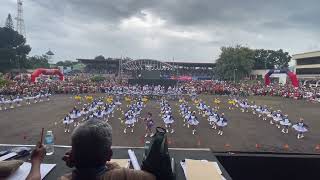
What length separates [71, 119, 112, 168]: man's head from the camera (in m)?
2.71

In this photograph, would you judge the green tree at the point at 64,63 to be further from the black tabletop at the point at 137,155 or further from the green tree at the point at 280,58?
the black tabletop at the point at 137,155

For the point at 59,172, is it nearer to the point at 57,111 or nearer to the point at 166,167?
the point at 166,167

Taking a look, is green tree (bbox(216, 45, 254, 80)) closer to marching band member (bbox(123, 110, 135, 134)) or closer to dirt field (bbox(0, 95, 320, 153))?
dirt field (bbox(0, 95, 320, 153))

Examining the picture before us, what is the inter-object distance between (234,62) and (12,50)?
168 ft

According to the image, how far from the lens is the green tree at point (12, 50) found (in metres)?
75.4

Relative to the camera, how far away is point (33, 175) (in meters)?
2.92

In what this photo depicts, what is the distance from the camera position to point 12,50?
7756 cm

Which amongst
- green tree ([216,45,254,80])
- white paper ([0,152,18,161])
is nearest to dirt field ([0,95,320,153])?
white paper ([0,152,18,161])

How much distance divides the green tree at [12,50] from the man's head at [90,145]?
79063 mm

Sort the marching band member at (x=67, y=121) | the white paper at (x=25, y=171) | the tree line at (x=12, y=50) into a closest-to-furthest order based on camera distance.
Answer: the white paper at (x=25, y=171)
the marching band member at (x=67, y=121)
the tree line at (x=12, y=50)

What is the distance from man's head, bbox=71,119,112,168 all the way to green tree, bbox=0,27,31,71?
7906 centimetres

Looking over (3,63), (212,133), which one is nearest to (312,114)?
(212,133)

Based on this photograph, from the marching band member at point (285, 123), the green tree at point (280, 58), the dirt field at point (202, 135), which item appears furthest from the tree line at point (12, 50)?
the green tree at point (280, 58)

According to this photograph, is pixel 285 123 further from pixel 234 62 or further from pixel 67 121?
pixel 234 62
